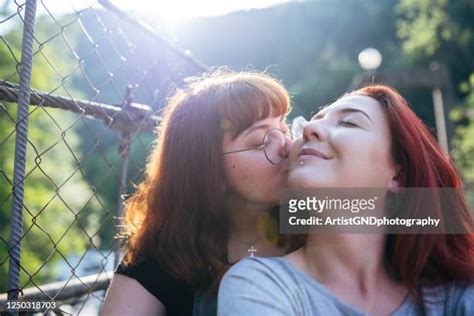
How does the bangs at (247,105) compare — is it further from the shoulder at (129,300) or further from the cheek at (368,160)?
the shoulder at (129,300)

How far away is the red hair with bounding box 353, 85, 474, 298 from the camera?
1.43m

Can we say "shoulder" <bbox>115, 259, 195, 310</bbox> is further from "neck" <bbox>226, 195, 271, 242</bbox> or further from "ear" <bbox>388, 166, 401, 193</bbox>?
"ear" <bbox>388, 166, 401, 193</bbox>

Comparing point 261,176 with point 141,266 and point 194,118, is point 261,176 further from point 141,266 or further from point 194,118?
point 141,266

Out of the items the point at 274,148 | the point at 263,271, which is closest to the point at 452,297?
the point at 263,271

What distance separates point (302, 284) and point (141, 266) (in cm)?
53

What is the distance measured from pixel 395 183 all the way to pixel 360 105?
0.86 feet

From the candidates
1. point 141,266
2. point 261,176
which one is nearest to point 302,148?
point 261,176

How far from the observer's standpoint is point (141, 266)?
1.55 meters

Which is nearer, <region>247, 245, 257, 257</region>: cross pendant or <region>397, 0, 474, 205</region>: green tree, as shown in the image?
<region>247, 245, 257, 257</region>: cross pendant

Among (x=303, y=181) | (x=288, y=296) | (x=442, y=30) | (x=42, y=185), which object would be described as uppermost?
(x=442, y=30)

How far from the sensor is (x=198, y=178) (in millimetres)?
1708

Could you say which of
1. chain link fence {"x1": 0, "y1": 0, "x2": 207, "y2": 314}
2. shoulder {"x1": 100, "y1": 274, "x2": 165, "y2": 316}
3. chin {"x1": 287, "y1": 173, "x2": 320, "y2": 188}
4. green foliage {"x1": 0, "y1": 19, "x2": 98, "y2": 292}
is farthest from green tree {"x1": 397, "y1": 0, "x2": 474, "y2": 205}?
shoulder {"x1": 100, "y1": 274, "x2": 165, "y2": 316}

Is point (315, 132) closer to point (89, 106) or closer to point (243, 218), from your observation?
point (243, 218)

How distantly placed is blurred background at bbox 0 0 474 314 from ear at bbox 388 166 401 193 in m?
0.33
